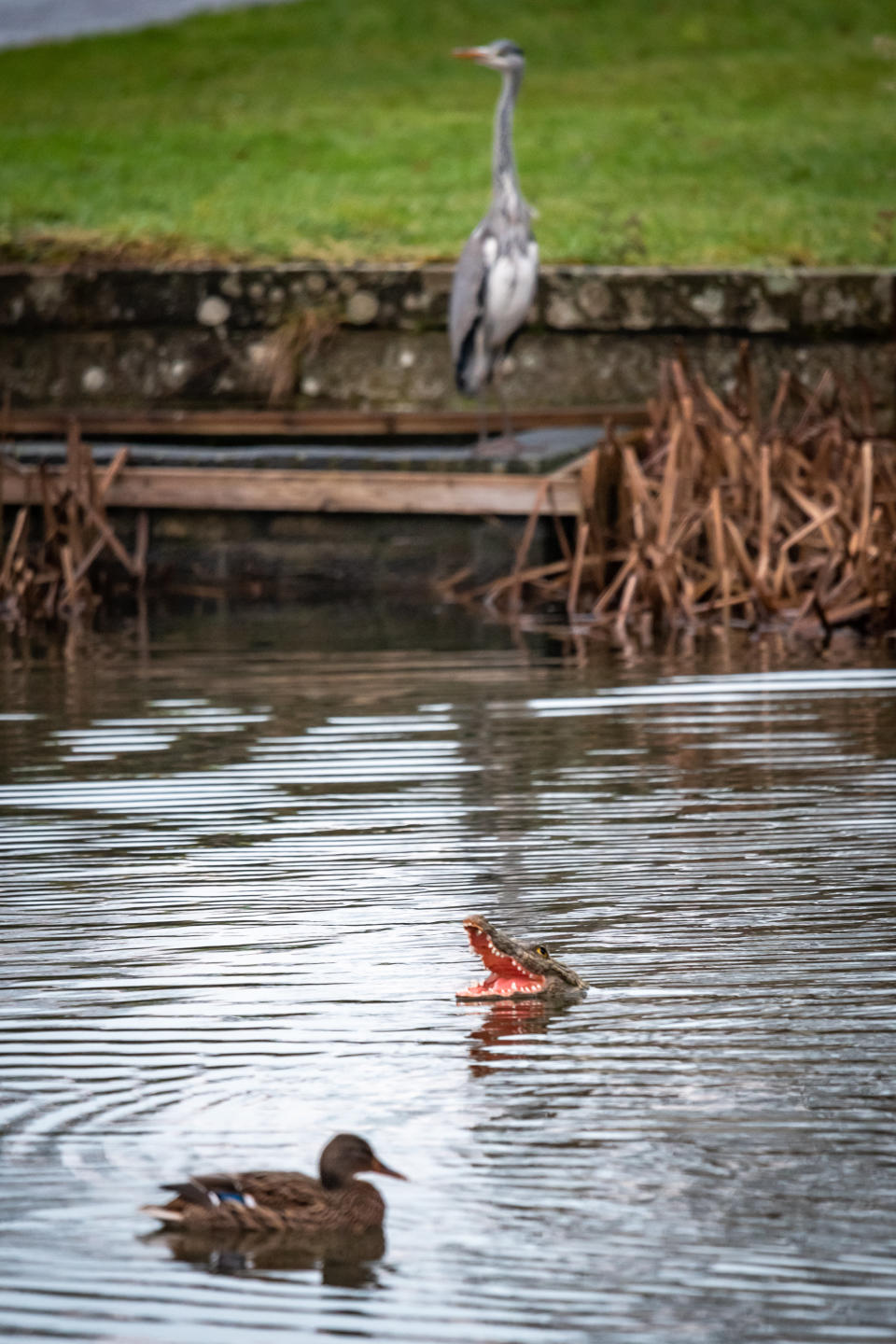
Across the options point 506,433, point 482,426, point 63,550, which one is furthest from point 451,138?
point 63,550

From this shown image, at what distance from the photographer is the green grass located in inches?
652

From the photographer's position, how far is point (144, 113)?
73.6ft

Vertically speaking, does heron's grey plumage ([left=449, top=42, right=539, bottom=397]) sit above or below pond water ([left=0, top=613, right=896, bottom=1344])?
above

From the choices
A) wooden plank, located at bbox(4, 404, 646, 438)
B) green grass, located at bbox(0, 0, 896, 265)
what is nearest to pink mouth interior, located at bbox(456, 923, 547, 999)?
wooden plank, located at bbox(4, 404, 646, 438)

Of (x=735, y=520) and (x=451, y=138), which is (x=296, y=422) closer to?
(x=735, y=520)

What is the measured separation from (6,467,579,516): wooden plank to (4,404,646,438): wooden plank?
0.85 metres

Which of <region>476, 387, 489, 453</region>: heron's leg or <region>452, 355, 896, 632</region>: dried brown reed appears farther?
<region>476, 387, 489, 453</region>: heron's leg

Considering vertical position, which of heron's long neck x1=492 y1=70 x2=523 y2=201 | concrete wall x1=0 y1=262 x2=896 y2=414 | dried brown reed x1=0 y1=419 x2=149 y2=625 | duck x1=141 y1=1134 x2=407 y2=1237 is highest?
heron's long neck x1=492 y1=70 x2=523 y2=201

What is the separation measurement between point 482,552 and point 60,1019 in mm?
8757

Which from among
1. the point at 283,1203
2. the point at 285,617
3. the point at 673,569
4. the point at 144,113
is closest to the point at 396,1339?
the point at 283,1203

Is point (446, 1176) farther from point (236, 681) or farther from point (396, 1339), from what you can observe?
point (236, 681)

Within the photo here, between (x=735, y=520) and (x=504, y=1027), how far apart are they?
276 inches

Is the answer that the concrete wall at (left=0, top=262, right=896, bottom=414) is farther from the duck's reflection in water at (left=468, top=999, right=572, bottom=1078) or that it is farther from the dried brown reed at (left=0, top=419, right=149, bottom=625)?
the duck's reflection in water at (left=468, top=999, right=572, bottom=1078)

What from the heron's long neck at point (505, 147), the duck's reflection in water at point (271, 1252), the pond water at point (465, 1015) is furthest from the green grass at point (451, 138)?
the duck's reflection in water at point (271, 1252)
